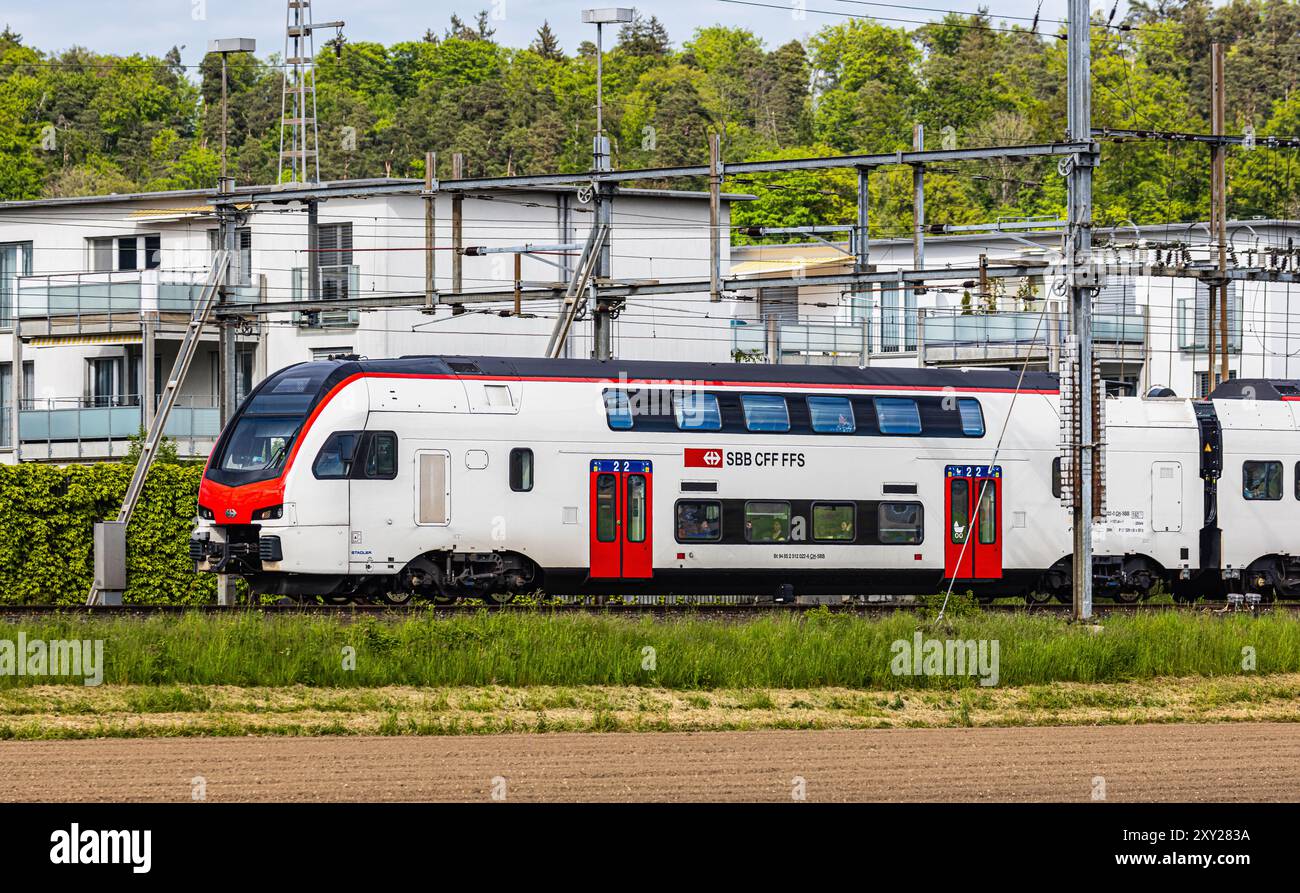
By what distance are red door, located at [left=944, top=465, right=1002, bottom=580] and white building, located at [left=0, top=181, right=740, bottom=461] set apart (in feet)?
65.2

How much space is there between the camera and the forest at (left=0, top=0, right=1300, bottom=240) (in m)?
98.2

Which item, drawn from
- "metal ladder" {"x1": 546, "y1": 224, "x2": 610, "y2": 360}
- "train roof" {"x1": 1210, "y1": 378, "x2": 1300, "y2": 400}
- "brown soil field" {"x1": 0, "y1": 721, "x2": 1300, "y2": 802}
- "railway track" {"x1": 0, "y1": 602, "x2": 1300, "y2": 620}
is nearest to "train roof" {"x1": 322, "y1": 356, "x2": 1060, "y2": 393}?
"metal ladder" {"x1": 546, "y1": 224, "x2": 610, "y2": 360}

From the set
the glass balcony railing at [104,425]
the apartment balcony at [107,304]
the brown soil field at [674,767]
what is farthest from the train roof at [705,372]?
the apartment balcony at [107,304]

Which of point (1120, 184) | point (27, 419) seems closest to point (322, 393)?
point (27, 419)

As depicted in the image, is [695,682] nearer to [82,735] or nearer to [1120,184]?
[82,735]

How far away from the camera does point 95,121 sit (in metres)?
131

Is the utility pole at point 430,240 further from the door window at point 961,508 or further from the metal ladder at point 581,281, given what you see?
the door window at point 961,508

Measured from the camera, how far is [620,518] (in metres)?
32.7

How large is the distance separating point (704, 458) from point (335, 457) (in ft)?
20.2

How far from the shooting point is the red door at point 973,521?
34.7 m

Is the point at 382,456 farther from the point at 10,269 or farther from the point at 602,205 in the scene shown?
the point at 10,269

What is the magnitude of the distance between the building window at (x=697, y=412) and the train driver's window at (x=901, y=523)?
11.6 feet

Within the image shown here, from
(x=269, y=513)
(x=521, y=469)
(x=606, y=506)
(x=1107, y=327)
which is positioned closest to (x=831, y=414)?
(x=606, y=506)
